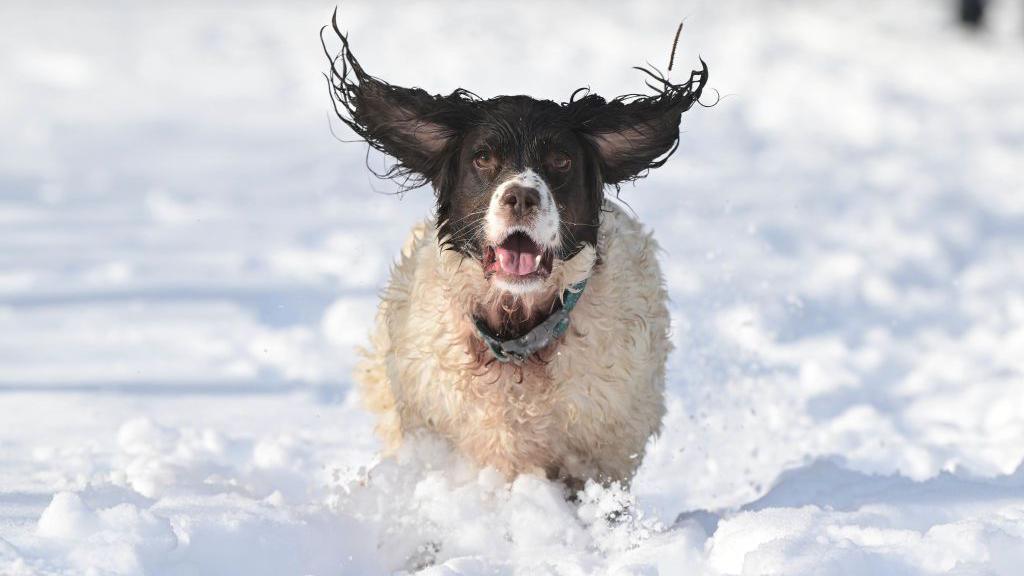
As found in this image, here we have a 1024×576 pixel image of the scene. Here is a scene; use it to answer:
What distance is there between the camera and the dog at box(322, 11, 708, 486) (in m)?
4.57

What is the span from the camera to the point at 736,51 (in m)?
19.5

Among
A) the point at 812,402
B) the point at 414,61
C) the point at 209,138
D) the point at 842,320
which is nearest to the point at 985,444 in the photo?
the point at 812,402

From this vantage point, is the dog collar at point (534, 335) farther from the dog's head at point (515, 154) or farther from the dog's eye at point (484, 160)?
the dog's eye at point (484, 160)

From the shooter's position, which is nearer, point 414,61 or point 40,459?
point 40,459

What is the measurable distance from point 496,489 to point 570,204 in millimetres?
1006

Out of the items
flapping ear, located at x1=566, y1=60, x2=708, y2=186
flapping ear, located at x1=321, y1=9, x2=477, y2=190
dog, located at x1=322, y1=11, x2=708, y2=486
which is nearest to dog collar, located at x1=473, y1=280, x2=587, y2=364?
dog, located at x1=322, y1=11, x2=708, y2=486

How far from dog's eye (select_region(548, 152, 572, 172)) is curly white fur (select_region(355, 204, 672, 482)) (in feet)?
0.96

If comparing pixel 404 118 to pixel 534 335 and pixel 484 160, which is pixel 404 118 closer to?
pixel 484 160

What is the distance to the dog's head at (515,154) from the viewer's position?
4.43 metres

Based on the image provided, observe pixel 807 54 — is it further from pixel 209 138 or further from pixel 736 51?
pixel 209 138

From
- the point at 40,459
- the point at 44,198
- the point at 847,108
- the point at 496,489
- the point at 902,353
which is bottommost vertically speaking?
the point at 496,489

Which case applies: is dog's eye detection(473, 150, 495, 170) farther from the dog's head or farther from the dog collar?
the dog collar

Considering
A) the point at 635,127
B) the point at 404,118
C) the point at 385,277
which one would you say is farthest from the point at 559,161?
the point at 385,277

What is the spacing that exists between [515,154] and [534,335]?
612 mm
